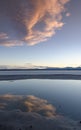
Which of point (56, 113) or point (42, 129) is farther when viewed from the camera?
point (56, 113)

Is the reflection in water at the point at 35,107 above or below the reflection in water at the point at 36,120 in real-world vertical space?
above

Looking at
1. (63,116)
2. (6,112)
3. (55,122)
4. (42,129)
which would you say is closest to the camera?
(42,129)

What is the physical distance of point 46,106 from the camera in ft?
54.6

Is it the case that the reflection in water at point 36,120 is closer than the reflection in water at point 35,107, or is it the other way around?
the reflection in water at point 36,120

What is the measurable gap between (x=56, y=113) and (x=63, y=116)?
3.28 ft

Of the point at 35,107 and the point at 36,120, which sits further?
the point at 35,107

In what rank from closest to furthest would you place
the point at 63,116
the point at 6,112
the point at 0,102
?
the point at 63,116, the point at 6,112, the point at 0,102

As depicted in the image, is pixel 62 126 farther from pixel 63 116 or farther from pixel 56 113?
pixel 56 113

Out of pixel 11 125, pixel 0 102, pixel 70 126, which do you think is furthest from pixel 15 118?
pixel 0 102

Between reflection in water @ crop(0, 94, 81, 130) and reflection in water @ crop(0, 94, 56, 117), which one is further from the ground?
reflection in water @ crop(0, 94, 56, 117)

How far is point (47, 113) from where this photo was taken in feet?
47.2

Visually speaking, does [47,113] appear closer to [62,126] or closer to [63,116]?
[63,116]

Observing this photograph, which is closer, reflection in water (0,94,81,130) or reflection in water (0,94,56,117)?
reflection in water (0,94,81,130)

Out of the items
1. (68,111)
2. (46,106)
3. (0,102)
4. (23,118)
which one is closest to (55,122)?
(23,118)
